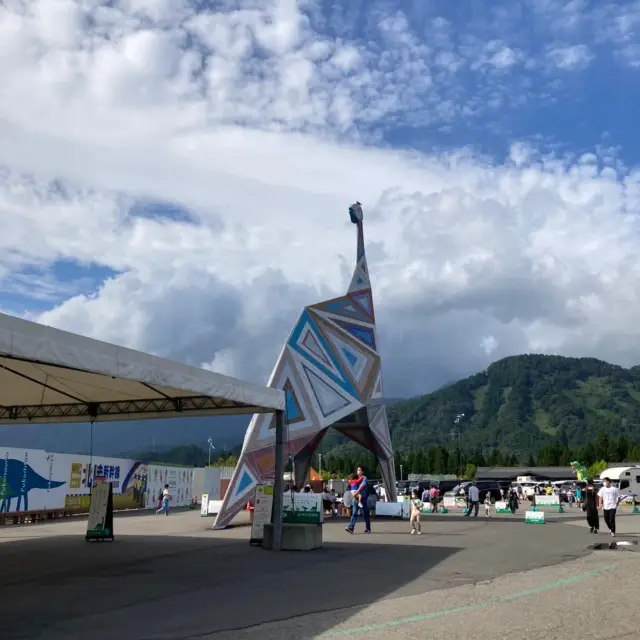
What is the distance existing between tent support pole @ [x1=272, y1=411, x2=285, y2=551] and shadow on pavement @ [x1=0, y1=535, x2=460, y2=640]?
1.41 ft

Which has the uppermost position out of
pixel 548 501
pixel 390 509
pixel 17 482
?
pixel 17 482

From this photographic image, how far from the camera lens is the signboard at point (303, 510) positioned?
17.0 m

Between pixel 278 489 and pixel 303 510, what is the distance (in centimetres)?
97

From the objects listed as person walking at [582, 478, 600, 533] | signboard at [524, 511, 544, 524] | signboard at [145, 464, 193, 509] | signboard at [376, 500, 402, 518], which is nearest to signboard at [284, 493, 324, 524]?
person walking at [582, 478, 600, 533]

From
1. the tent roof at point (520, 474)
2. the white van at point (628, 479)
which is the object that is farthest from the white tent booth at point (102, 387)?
→ the tent roof at point (520, 474)

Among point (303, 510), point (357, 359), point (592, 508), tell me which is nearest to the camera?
point (303, 510)

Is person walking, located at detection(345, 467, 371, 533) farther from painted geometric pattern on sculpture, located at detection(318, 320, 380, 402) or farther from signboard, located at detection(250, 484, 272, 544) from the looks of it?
painted geometric pattern on sculpture, located at detection(318, 320, 380, 402)

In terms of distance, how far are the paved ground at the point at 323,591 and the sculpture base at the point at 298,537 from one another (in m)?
0.41

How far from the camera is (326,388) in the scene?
2877cm

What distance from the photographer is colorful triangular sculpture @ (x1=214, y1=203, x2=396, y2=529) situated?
2536cm

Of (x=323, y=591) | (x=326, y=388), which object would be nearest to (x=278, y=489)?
(x=323, y=591)

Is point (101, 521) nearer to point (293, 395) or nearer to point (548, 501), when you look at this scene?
point (293, 395)

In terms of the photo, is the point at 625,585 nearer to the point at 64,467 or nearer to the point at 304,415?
the point at 304,415

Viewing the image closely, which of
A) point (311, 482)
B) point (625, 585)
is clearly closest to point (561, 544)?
point (625, 585)
